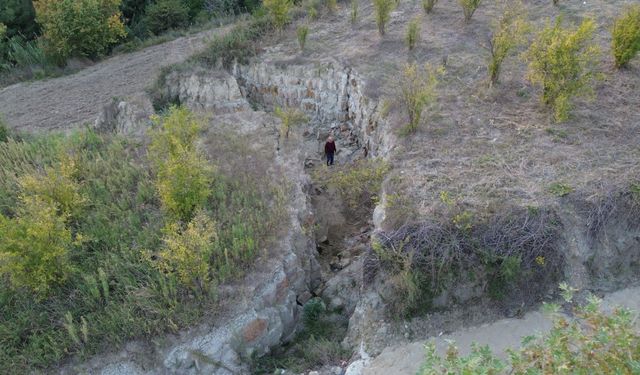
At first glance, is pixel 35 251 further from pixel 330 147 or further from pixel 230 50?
pixel 230 50

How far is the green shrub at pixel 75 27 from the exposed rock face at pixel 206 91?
14.5 ft

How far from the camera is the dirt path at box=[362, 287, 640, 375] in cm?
746

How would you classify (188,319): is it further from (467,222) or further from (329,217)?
(467,222)

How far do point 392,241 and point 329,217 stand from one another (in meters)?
2.65

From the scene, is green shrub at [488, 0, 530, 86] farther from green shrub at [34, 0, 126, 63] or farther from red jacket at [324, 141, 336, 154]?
green shrub at [34, 0, 126, 63]

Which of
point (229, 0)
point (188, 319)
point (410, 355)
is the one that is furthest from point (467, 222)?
point (229, 0)

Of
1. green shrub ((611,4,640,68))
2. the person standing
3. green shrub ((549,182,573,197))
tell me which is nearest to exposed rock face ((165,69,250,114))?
the person standing

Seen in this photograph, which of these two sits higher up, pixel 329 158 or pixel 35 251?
pixel 35 251

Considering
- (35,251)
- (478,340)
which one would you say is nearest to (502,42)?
(478,340)

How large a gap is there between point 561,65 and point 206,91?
336 inches

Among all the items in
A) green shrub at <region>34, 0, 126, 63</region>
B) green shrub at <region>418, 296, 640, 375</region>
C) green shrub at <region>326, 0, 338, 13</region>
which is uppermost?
green shrub at <region>34, 0, 126, 63</region>

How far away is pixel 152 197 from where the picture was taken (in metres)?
Answer: 9.65

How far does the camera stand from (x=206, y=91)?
13633mm

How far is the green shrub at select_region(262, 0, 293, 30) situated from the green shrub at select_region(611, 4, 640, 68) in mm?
8610
